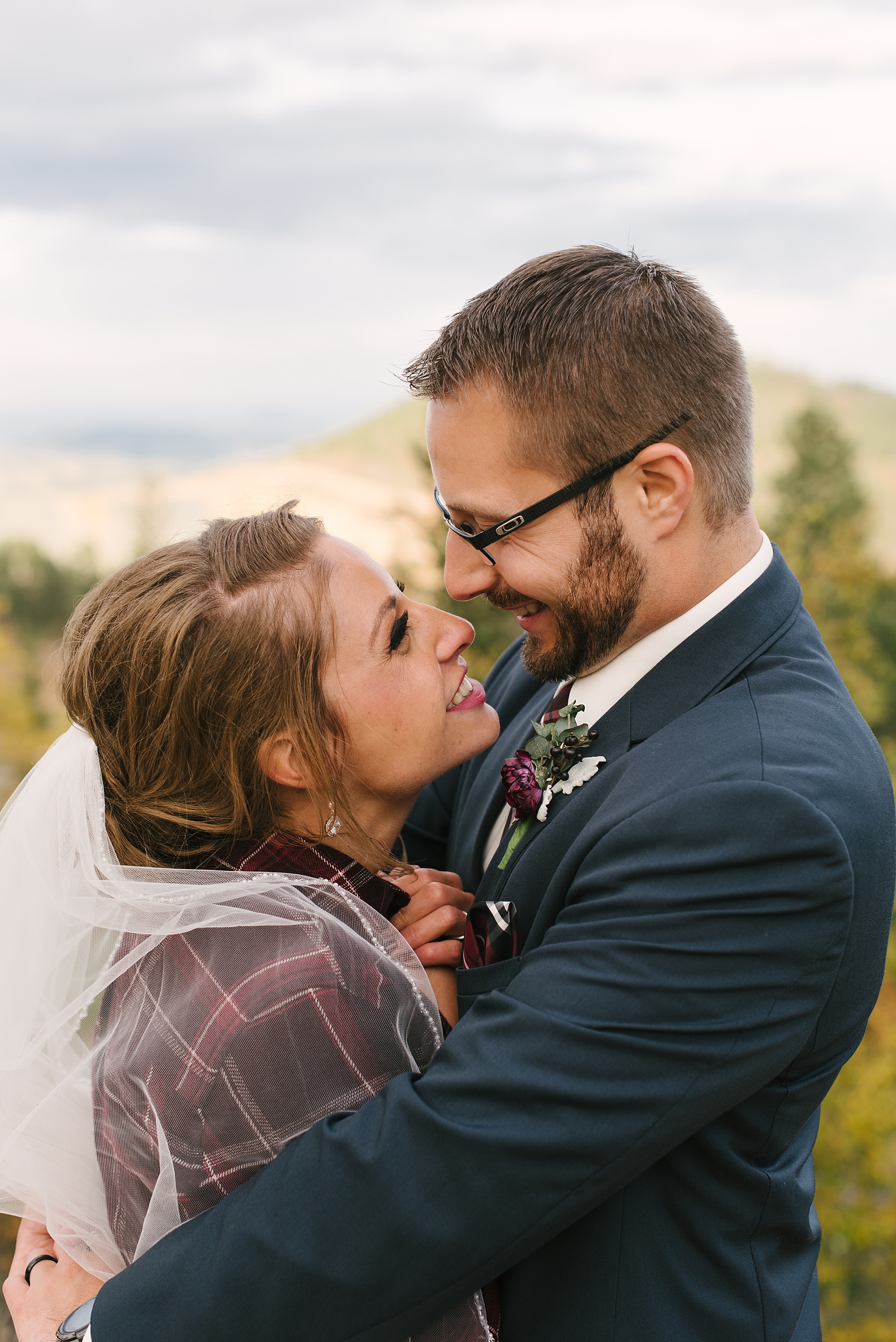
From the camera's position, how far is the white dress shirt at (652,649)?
2238 millimetres

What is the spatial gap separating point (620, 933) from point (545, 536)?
3.17 ft

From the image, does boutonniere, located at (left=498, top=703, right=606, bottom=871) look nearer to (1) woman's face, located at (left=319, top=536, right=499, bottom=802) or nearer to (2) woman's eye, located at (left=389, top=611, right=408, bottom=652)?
(1) woman's face, located at (left=319, top=536, right=499, bottom=802)

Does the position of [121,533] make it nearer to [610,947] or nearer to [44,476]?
[44,476]

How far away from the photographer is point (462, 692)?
8.40ft

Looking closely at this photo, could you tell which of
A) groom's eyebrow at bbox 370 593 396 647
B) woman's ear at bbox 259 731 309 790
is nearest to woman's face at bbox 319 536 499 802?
groom's eyebrow at bbox 370 593 396 647

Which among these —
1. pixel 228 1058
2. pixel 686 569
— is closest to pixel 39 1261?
pixel 228 1058

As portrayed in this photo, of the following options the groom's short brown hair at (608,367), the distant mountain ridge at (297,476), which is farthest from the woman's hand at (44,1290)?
the distant mountain ridge at (297,476)

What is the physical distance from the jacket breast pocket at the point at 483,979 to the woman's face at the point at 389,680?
1.49 feet

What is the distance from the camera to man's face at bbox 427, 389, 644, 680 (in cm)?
231

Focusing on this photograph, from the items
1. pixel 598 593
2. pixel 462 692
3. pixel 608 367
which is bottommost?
pixel 462 692

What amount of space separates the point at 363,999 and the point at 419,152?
49.1m

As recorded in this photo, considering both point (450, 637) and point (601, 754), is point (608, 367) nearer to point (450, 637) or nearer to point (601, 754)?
point (450, 637)

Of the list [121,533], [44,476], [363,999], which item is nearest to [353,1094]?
[363,999]

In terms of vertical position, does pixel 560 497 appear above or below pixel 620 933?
above
